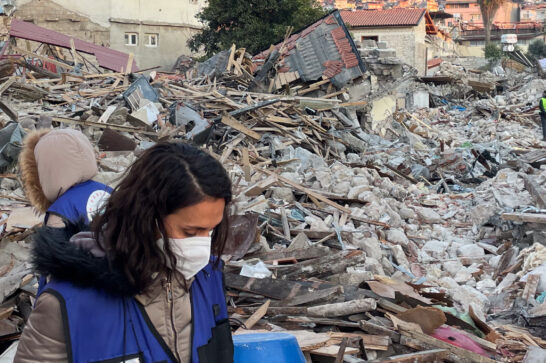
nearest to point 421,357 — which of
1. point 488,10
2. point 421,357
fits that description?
point 421,357

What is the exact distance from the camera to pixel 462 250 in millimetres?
8516

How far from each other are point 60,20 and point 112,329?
32.8 m

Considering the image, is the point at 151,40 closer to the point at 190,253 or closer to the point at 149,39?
the point at 149,39

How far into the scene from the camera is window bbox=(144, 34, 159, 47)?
3441 cm

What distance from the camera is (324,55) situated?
56.6 ft

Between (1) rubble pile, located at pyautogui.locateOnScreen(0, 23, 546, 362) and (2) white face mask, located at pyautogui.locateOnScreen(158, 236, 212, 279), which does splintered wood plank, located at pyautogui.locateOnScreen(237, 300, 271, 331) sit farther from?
(2) white face mask, located at pyautogui.locateOnScreen(158, 236, 212, 279)

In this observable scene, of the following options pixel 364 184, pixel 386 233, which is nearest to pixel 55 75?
pixel 364 184

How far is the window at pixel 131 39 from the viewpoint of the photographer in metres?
33.7

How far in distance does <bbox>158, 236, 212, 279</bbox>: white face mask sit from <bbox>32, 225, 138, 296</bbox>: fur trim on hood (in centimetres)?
16

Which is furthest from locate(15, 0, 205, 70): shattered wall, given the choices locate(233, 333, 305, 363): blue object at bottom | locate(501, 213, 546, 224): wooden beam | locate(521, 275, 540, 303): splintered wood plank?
locate(233, 333, 305, 363): blue object at bottom

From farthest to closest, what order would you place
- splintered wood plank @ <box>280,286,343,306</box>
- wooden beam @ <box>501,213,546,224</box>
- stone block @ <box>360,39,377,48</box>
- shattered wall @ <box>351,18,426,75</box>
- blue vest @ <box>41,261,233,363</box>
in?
shattered wall @ <box>351,18,426,75</box>, stone block @ <box>360,39,377,48</box>, wooden beam @ <box>501,213,546,224</box>, splintered wood plank @ <box>280,286,343,306</box>, blue vest @ <box>41,261,233,363</box>

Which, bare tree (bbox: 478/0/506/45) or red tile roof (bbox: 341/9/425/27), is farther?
bare tree (bbox: 478/0/506/45)

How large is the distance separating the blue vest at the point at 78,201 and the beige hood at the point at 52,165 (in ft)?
0.15

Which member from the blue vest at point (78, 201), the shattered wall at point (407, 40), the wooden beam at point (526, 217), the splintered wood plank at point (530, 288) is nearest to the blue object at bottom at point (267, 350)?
the blue vest at point (78, 201)
